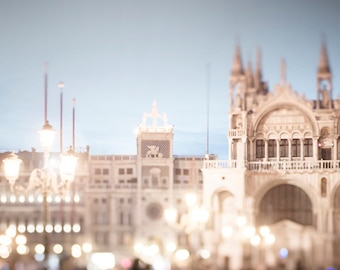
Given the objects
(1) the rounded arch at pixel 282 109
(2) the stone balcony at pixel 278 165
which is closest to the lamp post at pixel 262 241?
(2) the stone balcony at pixel 278 165

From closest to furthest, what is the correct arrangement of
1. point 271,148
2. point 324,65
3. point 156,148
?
point 324,65, point 271,148, point 156,148

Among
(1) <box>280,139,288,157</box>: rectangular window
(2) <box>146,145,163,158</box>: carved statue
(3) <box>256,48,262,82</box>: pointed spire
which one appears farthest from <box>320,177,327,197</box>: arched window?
(2) <box>146,145,163,158</box>: carved statue

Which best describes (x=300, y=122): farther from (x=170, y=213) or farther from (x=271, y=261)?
(x=271, y=261)

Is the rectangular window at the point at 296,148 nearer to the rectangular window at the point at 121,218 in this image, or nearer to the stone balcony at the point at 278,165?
the stone balcony at the point at 278,165

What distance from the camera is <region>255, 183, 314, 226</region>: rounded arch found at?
3244 centimetres

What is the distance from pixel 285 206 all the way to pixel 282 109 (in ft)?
Result: 11.8

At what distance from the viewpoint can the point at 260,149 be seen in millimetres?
33562

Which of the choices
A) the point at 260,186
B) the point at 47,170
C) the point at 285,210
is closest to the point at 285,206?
the point at 285,210

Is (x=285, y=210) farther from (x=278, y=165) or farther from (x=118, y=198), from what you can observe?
(x=118, y=198)

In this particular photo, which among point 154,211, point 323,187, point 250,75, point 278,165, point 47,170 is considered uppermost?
point 250,75

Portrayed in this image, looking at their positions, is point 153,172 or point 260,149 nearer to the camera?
point 260,149

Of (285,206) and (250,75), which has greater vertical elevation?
(250,75)

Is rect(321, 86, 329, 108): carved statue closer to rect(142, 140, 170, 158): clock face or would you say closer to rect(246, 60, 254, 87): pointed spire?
rect(246, 60, 254, 87): pointed spire

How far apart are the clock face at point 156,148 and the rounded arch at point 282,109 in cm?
737
